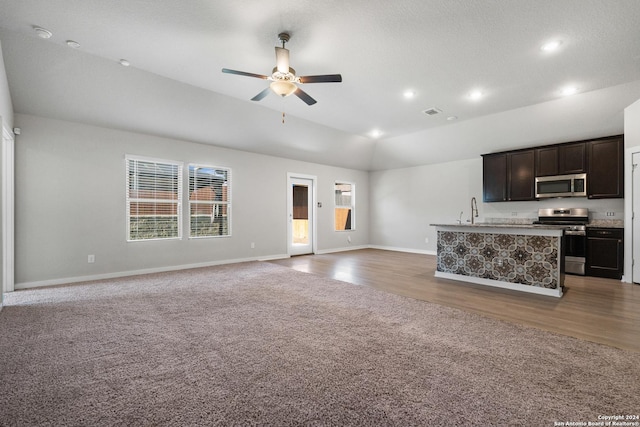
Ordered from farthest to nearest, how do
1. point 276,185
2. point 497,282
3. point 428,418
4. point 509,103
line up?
point 276,185 → point 509,103 → point 497,282 → point 428,418

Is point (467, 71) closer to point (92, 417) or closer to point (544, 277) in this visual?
point (544, 277)

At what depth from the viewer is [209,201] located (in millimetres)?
6137

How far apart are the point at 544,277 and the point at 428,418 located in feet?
11.3

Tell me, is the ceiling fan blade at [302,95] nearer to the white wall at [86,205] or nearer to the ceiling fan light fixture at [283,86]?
the ceiling fan light fixture at [283,86]

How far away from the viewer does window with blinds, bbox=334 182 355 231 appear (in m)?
8.76

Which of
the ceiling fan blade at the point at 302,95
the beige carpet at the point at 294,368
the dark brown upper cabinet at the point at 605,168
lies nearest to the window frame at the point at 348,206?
the ceiling fan blade at the point at 302,95

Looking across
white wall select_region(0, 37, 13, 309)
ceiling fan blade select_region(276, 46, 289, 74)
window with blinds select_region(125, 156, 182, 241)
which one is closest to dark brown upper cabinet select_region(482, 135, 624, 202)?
ceiling fan blade select_region(276, 46, 289, 74)

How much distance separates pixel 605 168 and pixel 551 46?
330 cm

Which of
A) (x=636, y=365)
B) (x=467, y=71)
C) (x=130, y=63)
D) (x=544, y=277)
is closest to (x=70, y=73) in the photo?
(x=130, y=63)

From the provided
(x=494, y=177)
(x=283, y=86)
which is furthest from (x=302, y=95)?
(x=494, y=177)

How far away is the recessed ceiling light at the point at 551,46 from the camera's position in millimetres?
3245

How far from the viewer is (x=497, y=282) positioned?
432 cm

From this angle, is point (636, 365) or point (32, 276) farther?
point (32, 276)

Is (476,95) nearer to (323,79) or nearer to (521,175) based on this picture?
(521,175)
